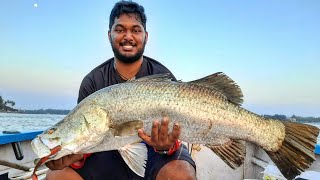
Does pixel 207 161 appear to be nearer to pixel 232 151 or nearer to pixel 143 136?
pixel 232 151

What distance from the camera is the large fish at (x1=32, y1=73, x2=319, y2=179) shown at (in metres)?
3.18

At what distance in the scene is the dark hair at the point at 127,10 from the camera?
4391 mm

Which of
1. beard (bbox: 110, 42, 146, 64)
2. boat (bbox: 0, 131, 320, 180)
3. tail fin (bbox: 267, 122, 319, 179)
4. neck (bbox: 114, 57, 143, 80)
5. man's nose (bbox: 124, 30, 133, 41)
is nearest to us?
tail fin (bbox: 267, 122, 319, 179)

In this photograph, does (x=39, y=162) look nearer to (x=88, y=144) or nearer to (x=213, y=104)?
(x=88, y=144)

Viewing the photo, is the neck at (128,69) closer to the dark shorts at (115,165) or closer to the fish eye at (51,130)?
the dark shorts at (115,165)

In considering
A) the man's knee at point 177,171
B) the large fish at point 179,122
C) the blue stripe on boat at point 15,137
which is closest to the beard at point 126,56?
the large fish at point 179,122

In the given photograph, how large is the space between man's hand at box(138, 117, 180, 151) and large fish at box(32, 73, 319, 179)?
0.05m

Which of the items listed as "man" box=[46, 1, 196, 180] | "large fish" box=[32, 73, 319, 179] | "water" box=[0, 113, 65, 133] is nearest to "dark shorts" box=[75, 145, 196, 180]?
"man" box=[46, 1, 196, 180]

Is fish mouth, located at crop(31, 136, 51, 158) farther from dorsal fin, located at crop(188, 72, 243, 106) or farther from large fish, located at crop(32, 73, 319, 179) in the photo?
dorsal fin, located at crop(188, 72, 243, 106)

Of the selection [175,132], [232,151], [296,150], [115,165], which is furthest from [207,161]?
[175,132]

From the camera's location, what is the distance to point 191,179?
365 centimetres

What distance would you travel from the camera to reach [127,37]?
421 centimetres

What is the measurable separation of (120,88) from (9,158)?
3.46 meters

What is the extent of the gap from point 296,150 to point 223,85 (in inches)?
36.6
